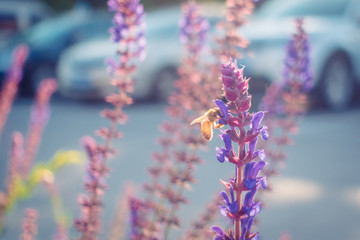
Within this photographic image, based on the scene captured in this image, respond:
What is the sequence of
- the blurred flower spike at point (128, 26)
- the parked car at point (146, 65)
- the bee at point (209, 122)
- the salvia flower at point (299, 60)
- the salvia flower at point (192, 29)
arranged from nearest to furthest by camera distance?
the bee at point (209, 122), the blurred flower spike at point (128, 26), the salvia flower at point (299, 60), the salvia flower at point (192, 29), the parked car at point (146, 65)

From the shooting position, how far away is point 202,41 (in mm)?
2520

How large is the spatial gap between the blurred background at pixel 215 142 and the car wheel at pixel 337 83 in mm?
24

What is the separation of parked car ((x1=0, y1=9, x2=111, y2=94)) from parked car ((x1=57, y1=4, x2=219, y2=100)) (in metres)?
1.79

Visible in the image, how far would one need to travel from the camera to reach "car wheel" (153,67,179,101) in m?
11.2

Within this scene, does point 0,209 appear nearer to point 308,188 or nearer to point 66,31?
point 308,188

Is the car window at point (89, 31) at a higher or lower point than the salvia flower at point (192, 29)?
higher

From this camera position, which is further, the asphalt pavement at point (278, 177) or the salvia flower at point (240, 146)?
the asphalt pavement at point (278, 177)

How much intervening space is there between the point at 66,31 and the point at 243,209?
13577 mm

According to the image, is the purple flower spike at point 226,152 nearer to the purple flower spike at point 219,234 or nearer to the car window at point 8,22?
the purple flower spike at point 219,234

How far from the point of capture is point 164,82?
11.3 m

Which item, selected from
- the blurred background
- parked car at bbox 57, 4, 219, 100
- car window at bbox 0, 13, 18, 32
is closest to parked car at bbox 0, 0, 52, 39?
car window at bbox 0, 13, 18, 32

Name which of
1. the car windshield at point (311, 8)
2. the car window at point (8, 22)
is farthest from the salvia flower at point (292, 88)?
the car window at point (8, 22)

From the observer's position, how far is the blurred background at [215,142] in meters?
5.89

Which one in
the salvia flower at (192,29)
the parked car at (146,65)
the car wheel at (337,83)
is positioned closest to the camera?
the salvia flower at (192,29)
